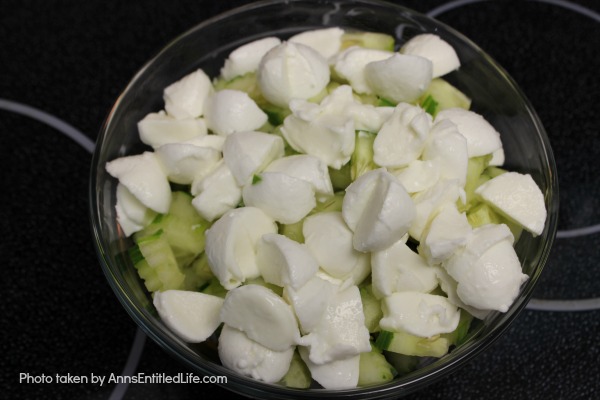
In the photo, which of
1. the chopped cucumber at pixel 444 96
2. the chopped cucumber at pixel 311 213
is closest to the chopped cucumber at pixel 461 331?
the chopped cucumber at pixel 311 213

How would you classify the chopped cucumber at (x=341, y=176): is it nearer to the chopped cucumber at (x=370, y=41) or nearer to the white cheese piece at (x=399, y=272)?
the white cheese piece at (x=399, y=272)

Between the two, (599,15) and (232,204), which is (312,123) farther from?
(599,15)

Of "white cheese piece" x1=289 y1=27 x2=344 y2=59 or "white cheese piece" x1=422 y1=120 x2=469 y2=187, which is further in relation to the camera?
"white cheese piece" x1=289 y1=27 x2=344 y2=59

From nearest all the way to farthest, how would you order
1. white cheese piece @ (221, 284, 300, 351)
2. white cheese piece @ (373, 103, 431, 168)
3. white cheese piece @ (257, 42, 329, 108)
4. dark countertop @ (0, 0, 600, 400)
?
1. white cheese piece @ (221, 284, 300, 351)
2. white cheese piece @ (373, 103, 431, 168)
3. white cheese piece @ (257, 42, 329, 108)
4. dark countertop @ (0, 0, 600, 400)

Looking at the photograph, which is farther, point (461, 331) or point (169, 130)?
point (169, 130)

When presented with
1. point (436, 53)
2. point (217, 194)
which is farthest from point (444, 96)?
point (217, 194)

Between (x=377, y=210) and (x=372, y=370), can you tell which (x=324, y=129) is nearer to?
(x=377, y=210)

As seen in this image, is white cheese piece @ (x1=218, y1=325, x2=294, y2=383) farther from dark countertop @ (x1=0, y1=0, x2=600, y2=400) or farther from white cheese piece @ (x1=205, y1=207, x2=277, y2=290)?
dark countertop @ (x1=0, y1=0, x2=600, y2=400)

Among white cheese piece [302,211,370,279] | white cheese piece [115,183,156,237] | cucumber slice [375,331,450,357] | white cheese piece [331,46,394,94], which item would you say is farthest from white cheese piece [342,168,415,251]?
white cheese piece [115,183,156,237]
